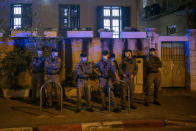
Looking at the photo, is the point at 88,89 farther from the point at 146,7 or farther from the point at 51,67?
the point at 146,7

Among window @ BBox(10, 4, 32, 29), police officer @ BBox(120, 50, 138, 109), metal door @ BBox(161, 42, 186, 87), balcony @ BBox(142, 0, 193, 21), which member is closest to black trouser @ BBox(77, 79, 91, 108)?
police officer @ BBox(120, 50, 138, 109)

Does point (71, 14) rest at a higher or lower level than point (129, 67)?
higher

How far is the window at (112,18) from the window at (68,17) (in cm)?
159

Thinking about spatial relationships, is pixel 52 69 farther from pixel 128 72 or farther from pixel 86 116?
pixel 128 72

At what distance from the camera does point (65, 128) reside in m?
5.36

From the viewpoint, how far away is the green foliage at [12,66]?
28.5ft

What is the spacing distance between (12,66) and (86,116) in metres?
4.29

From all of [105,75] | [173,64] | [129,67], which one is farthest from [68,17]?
[105,75]

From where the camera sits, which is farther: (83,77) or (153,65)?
(153,65)

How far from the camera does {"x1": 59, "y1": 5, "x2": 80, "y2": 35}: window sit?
12242 millimetres

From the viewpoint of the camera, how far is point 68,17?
12.3 metres

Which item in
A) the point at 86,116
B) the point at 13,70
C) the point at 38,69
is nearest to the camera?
the point at 86,116

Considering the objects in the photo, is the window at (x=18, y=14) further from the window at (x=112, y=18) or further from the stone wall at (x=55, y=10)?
the window at (x=112, y=18)

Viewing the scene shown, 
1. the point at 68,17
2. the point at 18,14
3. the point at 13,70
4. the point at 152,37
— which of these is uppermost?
the point at 18,14
